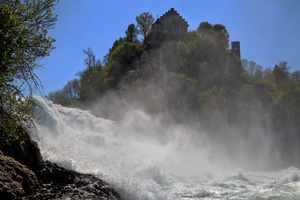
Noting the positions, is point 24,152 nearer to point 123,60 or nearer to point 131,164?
point 131,164

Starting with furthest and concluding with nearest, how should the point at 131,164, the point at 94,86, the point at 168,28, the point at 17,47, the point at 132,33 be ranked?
1. the point at 132,33
2. the point at 168,28
3. the point at 94,86
4. the point at 131,164
5. the point at 17,47

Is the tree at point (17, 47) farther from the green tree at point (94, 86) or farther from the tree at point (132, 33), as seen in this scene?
the tree at point (132, 33)

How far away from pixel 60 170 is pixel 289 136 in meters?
36.5

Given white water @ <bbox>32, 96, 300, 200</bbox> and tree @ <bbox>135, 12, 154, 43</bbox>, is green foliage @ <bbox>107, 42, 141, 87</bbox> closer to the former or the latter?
tree @ <bbox>135, 12, 154, 43</bbox>

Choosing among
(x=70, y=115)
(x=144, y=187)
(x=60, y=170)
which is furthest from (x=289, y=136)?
(x=60, y=170)

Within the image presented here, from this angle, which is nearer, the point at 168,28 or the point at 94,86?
the point at 94,86

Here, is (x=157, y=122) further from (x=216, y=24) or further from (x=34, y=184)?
(x=216, y=24)

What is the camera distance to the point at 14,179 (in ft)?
30.1

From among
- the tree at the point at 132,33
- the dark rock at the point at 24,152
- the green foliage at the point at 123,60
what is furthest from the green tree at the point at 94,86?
the dark rock at the point at 24,152

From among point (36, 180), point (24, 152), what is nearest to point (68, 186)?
point (36, 180)

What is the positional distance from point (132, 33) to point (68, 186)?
63.4 m

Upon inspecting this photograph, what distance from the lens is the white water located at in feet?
41.7

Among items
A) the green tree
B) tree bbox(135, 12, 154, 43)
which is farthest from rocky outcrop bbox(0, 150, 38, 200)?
tree bbox(135, 12, 154, 43)

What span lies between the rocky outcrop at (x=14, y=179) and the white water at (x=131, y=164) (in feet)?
7.81
